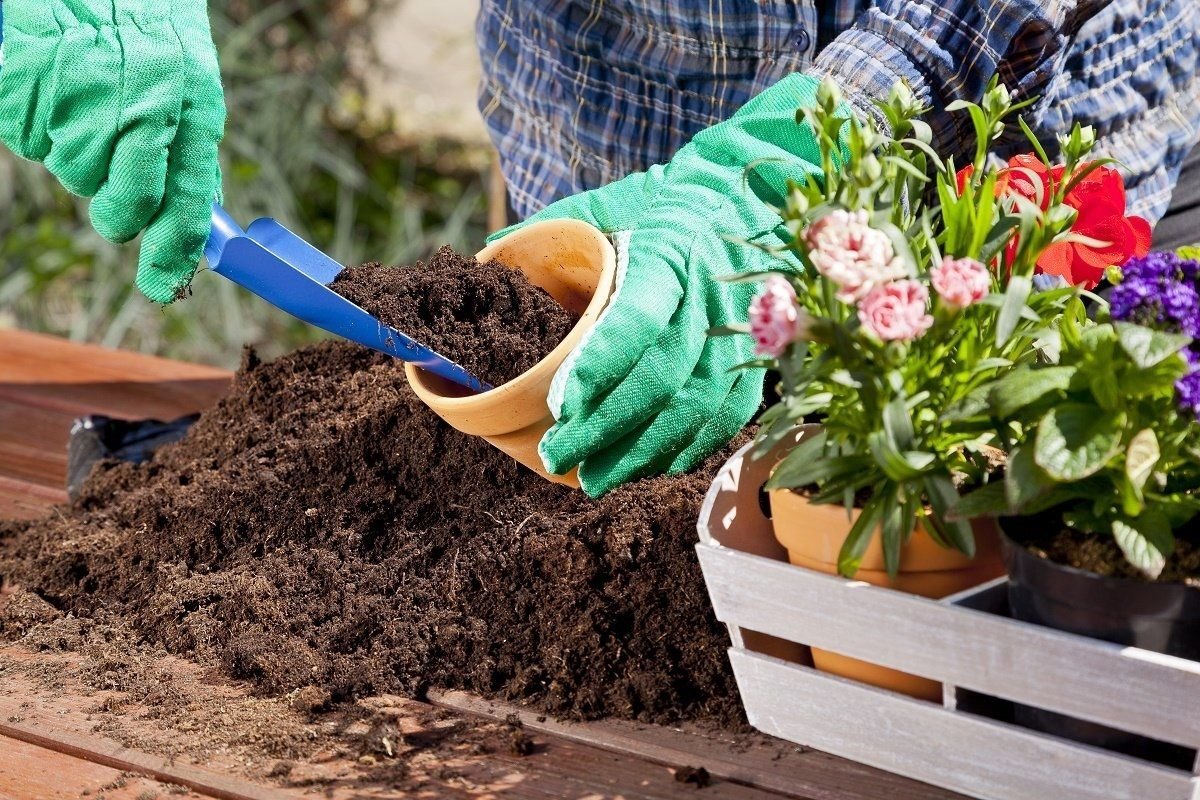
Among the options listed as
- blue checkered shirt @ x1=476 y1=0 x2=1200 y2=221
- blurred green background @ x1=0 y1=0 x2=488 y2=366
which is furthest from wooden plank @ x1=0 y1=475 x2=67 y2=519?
blurred green background @ x1=0 y1=0 x2=488 y2=366

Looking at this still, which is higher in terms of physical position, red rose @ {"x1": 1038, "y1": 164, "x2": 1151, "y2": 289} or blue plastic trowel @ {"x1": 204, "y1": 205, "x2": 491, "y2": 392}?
red rose @ {"x1": 1038, "y1": 164, "x2": 1151, "y2": 289}

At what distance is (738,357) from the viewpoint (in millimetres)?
1201

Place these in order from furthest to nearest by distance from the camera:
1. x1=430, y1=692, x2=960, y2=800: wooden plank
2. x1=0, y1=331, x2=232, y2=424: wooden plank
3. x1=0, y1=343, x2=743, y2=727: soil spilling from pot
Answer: x1=0, y1=331, x2=232, y2=424: wooden plank → x1=0, y1=343, x2=743, y2=727: soil spilling from pot → x1=430, y1=692, x2=960, y2=800: wooden plank

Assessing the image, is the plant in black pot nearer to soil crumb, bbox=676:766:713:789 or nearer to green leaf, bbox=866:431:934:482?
green leaf, bbox=866:431:934:482

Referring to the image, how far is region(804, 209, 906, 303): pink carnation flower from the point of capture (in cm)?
76

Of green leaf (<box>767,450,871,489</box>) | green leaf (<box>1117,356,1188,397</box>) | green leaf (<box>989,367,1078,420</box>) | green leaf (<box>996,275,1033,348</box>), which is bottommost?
green leaf (<box>767,450,871,489</box>)

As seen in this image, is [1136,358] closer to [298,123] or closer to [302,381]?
[302,381]

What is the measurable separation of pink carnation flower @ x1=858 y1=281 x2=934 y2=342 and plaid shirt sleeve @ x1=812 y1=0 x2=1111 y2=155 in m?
0.55

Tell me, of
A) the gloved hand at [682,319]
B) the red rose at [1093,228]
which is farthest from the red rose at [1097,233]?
the gloved hand at [682,319]

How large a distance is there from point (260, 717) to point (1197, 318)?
0.76 metres

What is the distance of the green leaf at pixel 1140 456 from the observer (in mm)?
745

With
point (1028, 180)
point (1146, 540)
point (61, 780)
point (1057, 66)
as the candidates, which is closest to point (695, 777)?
point (1146, 540)

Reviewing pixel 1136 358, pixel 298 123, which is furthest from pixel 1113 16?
pixel 298 123

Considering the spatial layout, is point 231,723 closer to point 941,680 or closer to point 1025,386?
point 941,680
